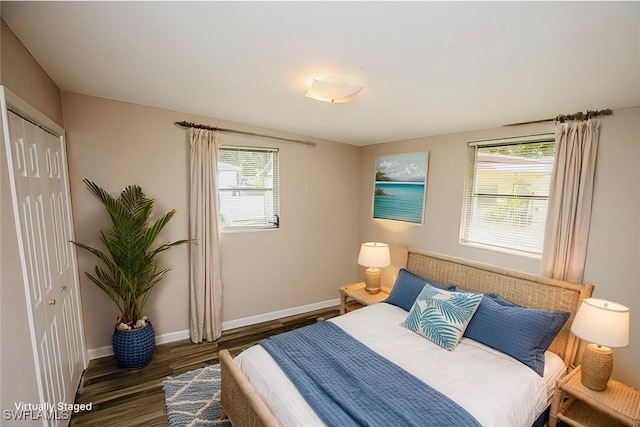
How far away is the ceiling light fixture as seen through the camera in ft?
5.96

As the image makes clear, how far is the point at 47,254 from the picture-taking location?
1.92 metres

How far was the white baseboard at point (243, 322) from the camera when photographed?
2.92 meters

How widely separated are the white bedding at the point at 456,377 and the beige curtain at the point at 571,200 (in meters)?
0.70

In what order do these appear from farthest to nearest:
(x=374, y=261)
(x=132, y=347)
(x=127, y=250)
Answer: (x=374, y=261) → (x=132, y=347) → (x=127, y=250)

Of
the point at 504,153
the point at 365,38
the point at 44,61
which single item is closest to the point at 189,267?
the point at 44,61

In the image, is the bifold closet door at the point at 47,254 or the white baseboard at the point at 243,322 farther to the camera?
the white baseboard at the point at 243,322

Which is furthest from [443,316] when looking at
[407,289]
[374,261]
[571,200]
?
[571,200]

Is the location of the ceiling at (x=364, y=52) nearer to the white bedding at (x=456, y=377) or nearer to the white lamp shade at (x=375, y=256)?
the white lamp shade at (x=375, y=256)

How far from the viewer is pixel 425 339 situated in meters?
2.29

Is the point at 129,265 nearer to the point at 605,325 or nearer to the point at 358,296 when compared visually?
the point at 358,296

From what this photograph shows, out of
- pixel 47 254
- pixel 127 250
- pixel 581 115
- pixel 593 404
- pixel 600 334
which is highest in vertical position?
pixel 581 115

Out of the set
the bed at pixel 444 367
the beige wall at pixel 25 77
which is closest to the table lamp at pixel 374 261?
the bed at pixel 444 367

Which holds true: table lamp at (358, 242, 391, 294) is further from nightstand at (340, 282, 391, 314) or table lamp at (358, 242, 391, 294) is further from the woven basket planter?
the woven basket planter

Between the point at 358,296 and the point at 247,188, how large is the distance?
1.82m
